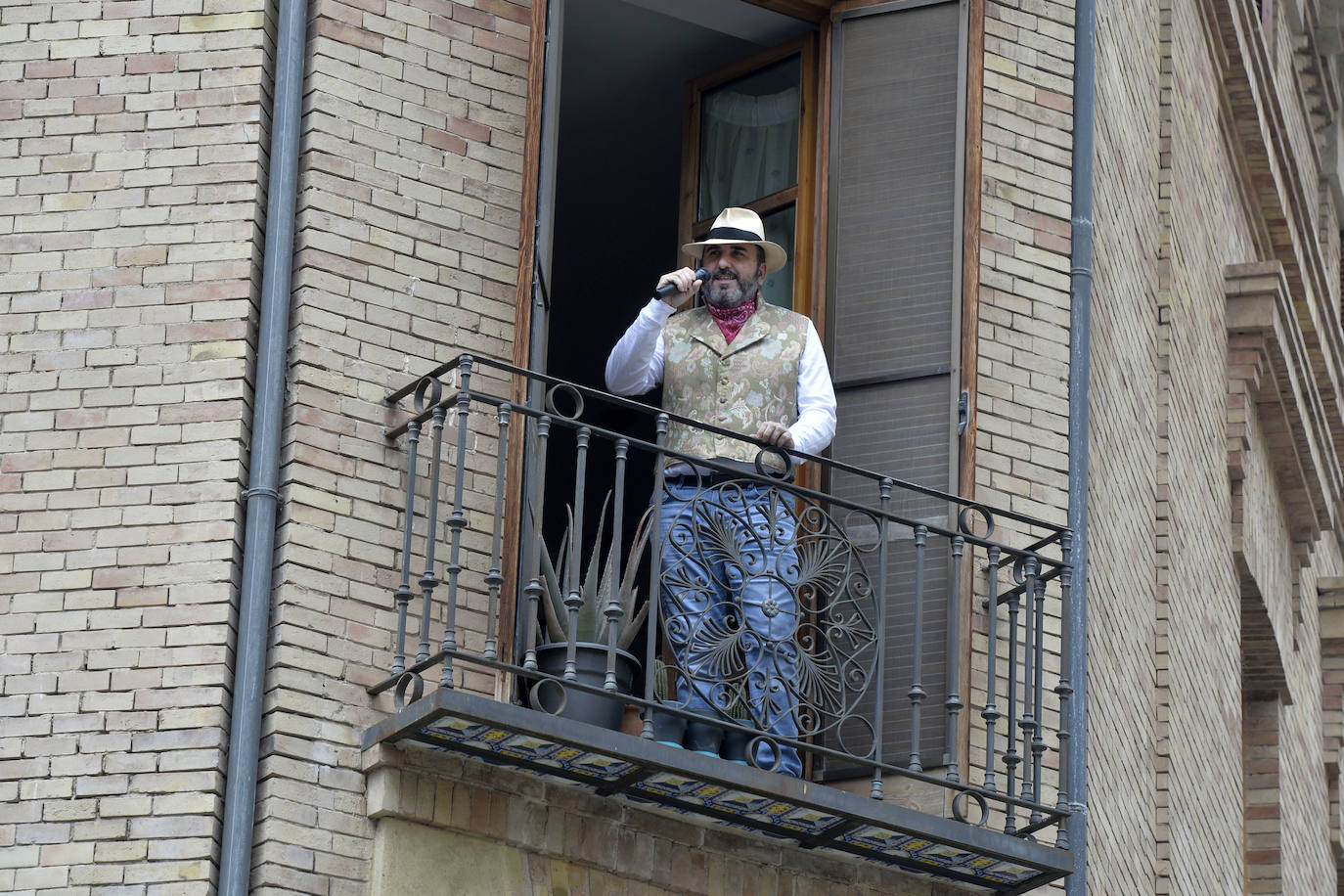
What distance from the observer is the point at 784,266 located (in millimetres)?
11492

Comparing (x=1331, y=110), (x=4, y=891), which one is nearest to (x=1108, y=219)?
(x=4, y=891)

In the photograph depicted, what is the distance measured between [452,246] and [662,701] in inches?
71.0

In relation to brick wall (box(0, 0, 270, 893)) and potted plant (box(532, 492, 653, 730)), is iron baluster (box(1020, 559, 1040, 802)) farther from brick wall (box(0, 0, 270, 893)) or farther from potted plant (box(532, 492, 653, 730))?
brick wall (box(0, 0, 270, 893))

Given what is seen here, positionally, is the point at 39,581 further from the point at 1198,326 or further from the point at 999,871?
the point at 1198,326

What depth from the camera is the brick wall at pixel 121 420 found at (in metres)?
8.89

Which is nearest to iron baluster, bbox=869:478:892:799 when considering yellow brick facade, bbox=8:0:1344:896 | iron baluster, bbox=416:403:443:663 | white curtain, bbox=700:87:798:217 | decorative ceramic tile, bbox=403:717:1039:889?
decorative ceramic tile, bbox=403:717:1039:889

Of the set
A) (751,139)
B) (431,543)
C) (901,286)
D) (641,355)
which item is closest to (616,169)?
(751,139)

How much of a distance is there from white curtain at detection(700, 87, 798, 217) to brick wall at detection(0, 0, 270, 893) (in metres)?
2.61

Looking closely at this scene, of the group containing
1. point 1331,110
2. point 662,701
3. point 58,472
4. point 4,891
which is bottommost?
point 4,891

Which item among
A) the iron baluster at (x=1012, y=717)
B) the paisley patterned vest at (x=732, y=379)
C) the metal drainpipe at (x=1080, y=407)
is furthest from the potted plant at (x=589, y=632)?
the metal drainpipe at (x=1080, y=407)

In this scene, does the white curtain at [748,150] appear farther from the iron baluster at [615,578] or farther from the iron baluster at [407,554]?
the iron baluster at [407,554]

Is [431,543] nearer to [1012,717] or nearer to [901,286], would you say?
[1012,717]

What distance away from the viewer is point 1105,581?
39.6 feet

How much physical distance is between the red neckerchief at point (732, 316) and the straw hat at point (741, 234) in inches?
8.7
